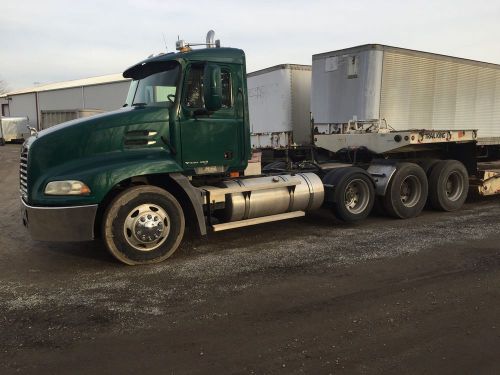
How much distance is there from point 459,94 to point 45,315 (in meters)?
9.44

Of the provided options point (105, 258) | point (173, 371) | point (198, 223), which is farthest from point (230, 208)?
point (173, 371)

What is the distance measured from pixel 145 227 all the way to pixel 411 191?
5.61m

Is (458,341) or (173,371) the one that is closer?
(173,371)

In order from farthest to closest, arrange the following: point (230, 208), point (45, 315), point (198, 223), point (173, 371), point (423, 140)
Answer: point (423, 140) → point (230, 208) → point (198, 223) → point (45, 315) → point (173, 371)

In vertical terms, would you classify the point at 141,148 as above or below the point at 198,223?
above

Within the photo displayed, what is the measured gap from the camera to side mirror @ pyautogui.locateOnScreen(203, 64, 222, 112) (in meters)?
6.04

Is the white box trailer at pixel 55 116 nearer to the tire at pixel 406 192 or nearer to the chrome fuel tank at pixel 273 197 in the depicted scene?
the chrome fuel tank at pixel 273 197

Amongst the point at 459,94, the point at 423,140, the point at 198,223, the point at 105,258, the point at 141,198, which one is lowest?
the point at 105,258

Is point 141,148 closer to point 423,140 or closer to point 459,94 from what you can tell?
point 423,140

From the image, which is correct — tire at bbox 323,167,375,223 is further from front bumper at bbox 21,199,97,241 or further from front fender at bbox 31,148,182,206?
front bumper at bbox 21,199,97,241

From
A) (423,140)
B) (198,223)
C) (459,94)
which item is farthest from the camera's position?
(459,94)

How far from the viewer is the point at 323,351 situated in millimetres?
3660

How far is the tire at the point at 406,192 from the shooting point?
340 inches

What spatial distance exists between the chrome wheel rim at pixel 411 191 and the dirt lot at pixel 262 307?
164 cm
